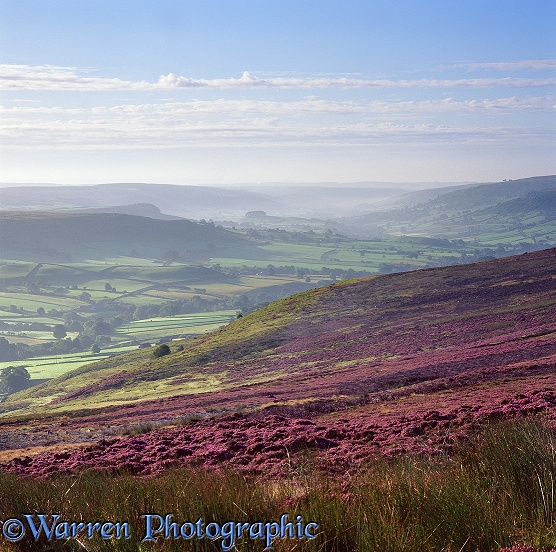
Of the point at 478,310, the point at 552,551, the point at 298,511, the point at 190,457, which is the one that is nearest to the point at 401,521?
the point at 298,511

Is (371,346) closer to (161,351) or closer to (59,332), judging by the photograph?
(161,351)

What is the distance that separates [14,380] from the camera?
11188 centimetres

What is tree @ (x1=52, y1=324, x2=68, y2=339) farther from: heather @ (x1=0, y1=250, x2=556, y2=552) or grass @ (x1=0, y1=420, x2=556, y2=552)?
grass @ (x1=0, y1=420, x2=556, y2=552)

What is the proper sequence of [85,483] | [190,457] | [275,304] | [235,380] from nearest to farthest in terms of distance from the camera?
[85,483]
[190,457]
[235,380]
[275,304]

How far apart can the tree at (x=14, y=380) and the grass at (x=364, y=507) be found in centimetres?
11101

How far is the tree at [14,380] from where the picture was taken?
11119cm

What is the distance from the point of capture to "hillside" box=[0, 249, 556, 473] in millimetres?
20906

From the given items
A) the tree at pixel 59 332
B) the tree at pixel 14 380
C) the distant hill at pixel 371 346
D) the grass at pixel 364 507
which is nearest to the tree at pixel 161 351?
the distant hill at pixel 371 346

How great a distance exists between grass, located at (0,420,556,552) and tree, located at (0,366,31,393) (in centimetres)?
11101

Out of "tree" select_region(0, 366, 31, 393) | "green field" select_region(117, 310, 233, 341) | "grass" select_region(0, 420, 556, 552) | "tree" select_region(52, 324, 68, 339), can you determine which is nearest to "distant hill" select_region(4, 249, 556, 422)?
"tree" select_region(0, 366, 31, 393)

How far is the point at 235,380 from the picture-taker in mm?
57844

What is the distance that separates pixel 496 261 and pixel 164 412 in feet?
193

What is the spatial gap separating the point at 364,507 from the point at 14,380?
4507 inches

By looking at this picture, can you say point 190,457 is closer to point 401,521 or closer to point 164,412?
point 401,521
